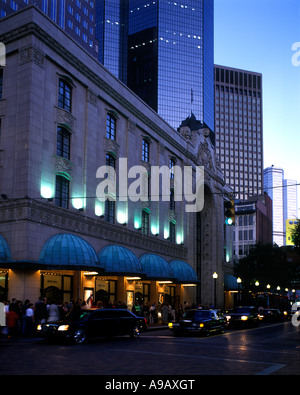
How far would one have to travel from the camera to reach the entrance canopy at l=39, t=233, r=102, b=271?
96.2ft

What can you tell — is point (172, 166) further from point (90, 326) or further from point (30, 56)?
point (90, 326)

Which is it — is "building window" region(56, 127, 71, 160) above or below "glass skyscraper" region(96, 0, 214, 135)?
below

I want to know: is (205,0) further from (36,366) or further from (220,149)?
(36,366)

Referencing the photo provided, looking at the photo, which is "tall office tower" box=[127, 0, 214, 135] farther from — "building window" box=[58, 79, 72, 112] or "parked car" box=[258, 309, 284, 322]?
"building window" box=[58, 79, 72, 112]

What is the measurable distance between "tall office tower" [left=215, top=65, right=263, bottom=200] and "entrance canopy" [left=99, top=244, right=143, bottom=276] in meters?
150

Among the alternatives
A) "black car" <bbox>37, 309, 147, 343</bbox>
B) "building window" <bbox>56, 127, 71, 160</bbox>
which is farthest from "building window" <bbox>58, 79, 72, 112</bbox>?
"black car" <bbox>37, 309, 147, 343</bbox>

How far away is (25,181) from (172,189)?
24.6 metres

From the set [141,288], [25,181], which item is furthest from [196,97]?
[25,181]

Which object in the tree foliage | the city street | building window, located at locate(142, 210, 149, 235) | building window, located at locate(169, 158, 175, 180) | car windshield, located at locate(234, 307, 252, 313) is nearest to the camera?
the city street

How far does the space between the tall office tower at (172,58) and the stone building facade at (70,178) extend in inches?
4086

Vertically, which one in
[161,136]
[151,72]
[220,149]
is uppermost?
[151,72]

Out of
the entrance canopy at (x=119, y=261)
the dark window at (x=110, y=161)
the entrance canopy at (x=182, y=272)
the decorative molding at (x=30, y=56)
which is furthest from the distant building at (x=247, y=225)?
the decorative molding at (x=30, y=56)

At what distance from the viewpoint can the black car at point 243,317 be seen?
36.2 m

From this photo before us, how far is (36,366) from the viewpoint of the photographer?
44.1 ft
